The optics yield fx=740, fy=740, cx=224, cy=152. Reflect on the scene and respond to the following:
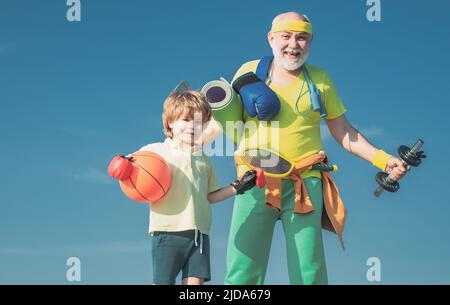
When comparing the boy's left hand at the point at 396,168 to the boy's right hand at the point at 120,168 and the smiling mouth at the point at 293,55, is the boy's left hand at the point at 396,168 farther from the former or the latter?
the boy's right hand at the point at 120,168

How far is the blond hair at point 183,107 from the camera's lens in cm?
558

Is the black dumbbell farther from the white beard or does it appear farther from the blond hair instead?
the blond hair

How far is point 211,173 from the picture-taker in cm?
572

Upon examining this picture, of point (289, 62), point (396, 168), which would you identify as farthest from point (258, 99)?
point (396, 168)

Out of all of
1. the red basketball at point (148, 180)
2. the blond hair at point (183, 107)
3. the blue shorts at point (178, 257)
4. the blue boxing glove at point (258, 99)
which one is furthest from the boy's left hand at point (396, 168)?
the red basketball at point (148, 180)

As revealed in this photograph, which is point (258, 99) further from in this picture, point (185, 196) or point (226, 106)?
point (185, 196)

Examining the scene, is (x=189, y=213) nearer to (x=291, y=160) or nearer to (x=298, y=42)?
(x=291, y=160)

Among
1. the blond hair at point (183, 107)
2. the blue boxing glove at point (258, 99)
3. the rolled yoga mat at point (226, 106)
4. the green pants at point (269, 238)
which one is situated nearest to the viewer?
the blond hair at point (183, 107)

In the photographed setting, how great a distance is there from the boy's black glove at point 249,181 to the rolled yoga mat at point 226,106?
58 centimetres

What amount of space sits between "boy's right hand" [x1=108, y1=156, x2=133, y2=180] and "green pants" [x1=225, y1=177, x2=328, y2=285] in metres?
1.05

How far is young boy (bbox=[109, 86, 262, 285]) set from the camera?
541 centimetres
